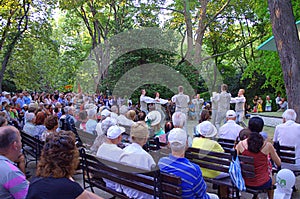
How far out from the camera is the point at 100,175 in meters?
4.36

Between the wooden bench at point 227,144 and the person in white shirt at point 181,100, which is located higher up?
the person in white shirt at point 181,100

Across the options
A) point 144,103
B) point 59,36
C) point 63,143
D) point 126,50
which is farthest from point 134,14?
point 59,36

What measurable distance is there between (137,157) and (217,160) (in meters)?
1.19

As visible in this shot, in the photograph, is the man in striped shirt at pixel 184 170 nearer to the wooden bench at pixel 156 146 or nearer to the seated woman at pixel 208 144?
the seated woman at pixel 208 144

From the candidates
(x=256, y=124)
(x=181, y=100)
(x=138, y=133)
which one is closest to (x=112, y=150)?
(x=138, y=133)

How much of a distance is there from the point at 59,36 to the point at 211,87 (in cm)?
2521

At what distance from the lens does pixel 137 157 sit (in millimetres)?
3941

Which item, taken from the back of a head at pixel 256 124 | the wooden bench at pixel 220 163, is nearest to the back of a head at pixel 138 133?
the wooden bench at pixel 220 163

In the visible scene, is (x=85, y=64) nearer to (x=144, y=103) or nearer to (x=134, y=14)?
(x=134, y=14)

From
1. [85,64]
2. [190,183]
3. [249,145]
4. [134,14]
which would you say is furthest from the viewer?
[85,64]

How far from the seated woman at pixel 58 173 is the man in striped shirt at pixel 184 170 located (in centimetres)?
124

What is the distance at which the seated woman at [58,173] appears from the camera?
2.24 metres

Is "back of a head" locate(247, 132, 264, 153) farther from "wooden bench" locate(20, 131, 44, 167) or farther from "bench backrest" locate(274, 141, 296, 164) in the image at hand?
"wooden bench" locate(20, 131, 44, 167)

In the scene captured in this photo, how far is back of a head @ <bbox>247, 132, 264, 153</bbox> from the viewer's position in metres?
4.25
